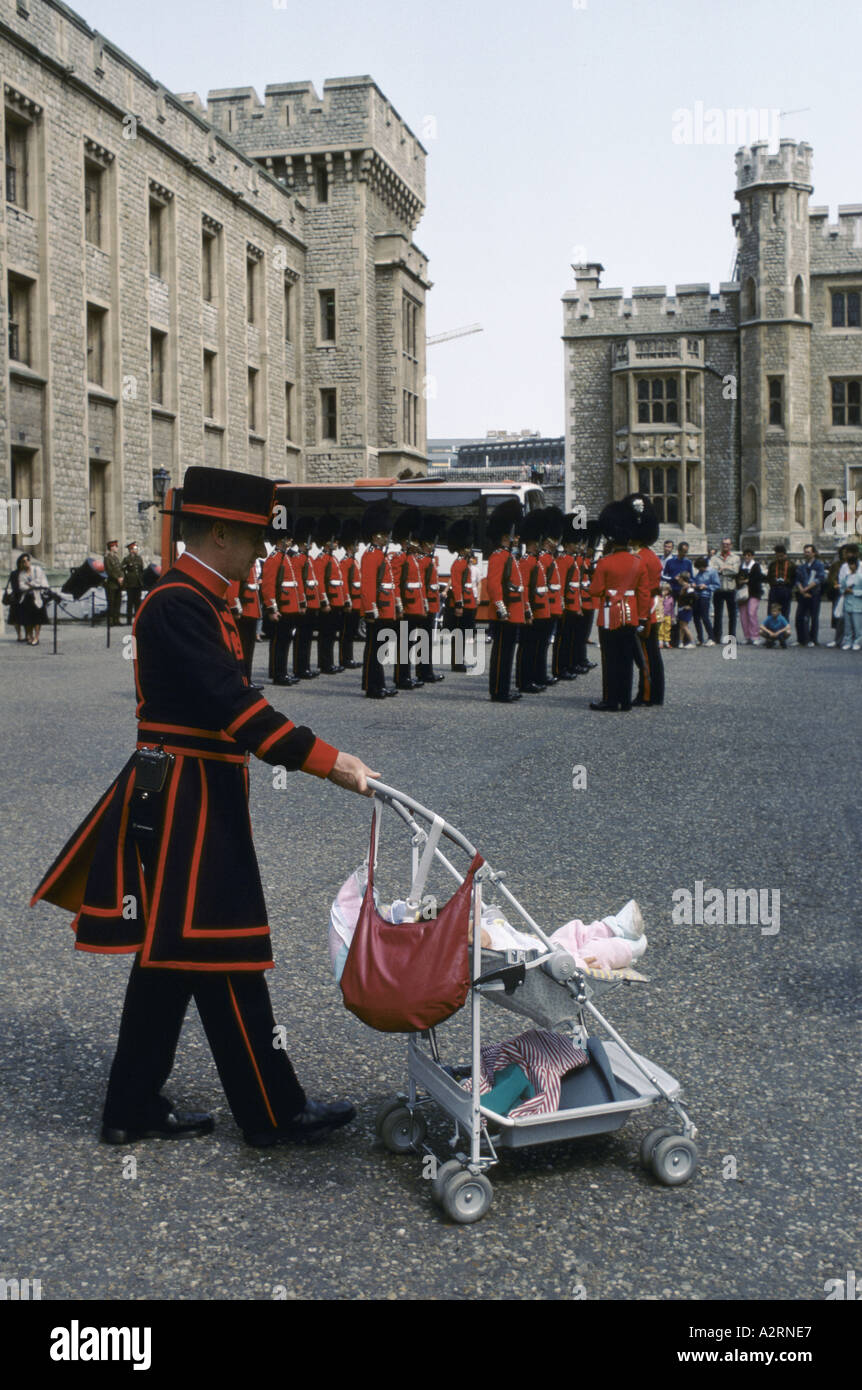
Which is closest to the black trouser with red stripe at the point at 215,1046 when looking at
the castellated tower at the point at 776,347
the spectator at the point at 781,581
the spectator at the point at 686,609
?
the spectator at the point at 686,609

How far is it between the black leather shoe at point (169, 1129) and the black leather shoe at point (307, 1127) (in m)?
0.12

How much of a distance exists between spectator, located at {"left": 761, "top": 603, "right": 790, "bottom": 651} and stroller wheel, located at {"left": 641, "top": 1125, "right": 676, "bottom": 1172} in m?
20.7

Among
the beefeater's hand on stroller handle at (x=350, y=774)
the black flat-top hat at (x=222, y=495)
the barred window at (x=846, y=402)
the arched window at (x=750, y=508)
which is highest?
the barred window at (x=846, y=402)

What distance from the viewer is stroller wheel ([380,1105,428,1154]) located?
3529 millimetres

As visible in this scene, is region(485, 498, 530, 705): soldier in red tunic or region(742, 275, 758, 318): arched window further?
region(742, 275, 758, 318): arched window

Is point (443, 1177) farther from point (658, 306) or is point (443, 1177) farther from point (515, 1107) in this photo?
point (658, 306)

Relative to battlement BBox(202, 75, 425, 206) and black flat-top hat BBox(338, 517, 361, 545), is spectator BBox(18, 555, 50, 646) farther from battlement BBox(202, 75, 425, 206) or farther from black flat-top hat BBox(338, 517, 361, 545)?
battlement BBox(202, 75, 425, 206)

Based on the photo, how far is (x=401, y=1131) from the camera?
3539 mm

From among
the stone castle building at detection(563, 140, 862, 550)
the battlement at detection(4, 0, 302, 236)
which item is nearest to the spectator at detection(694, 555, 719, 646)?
the battlement at detection(4, 0, 302, 236)

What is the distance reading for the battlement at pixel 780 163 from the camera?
51812 millimetres

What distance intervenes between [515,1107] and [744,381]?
2060 inches

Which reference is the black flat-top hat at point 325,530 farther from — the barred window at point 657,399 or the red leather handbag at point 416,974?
the barred window at point 657,399

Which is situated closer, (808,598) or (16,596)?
(16,596)

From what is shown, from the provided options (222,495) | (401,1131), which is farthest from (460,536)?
(401,1131)
